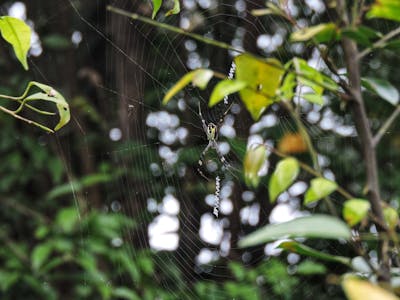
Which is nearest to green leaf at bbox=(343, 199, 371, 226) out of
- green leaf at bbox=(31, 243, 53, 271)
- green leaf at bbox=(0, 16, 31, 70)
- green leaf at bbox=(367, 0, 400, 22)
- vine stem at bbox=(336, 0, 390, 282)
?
vine stem at bbox=(336, 0, 390, 282)

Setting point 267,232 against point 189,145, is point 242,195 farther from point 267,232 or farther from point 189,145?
point 267,232

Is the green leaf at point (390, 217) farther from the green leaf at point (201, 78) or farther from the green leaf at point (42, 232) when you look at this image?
the green leaf at point (42, 232)

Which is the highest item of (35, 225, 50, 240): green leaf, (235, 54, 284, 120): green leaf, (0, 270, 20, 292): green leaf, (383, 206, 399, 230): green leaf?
(35, 225, 50, 240): green leaf

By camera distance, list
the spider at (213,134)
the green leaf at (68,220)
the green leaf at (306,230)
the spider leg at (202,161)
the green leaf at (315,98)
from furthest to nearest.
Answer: the green leaf at (68,220) → the spider leg at (202,161) → the spider at (213,134) → the green leaf at (315,98) → the green leaf at (306,230)

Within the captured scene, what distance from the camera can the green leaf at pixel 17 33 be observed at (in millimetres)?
529

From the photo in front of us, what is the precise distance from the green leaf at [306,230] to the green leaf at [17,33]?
1.07 ft

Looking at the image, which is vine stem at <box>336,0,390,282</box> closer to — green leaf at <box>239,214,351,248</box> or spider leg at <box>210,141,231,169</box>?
green leaf at <box>239,214,351,248</box>

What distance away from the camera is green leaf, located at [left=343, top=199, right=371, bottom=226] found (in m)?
0.35

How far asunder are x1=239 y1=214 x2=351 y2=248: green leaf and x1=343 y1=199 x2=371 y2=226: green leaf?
6 centimetres

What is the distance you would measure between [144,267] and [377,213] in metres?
1.17

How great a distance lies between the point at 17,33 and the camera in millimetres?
538

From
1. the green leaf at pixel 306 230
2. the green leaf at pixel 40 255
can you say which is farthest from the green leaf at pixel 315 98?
the green leaf at pixel 40 255

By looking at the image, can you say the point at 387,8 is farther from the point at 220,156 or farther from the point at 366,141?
the point at 220,156

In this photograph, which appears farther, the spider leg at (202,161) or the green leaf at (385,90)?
the spider leg at (202,161)
